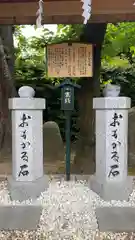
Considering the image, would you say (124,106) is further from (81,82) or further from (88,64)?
(81,82)

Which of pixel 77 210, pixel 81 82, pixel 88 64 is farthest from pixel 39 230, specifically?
pixel 81 82

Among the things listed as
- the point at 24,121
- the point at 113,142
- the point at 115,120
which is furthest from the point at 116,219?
the point at 24,121

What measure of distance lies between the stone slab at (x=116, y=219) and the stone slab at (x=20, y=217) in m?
0.77

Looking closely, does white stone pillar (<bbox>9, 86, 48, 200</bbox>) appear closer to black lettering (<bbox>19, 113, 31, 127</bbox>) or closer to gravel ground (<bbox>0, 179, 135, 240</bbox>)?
black lettering (<bbox>19, 113, 31, 127</bbox>)

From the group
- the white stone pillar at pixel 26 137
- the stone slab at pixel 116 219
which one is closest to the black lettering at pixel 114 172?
the stone slab at pixel 116 219

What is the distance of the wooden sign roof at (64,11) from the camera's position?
4.92 metres

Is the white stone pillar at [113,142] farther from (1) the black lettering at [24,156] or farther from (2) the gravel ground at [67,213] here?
(1) the black lettering at [24,156]

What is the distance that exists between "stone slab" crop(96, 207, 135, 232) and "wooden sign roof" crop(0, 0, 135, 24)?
9.36 ft

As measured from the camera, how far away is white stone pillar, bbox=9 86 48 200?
4867mm

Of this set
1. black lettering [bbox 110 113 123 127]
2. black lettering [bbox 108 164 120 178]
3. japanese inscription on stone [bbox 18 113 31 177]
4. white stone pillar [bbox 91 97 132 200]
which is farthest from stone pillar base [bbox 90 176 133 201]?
japanese inscription on stone [bbox 18 113 31 177]

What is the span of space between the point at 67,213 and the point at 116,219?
61 centimetres

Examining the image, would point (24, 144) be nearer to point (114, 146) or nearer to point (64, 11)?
point (114, 146)

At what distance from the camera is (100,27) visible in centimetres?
643

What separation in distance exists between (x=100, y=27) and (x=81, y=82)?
1163mm
